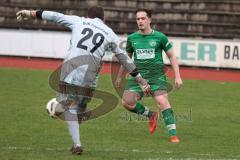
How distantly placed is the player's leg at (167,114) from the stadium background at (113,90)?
0.66 feet

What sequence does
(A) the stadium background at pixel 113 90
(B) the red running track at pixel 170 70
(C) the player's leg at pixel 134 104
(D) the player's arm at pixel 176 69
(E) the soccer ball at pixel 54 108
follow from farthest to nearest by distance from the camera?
(B) the red running track at pixel 170 70 < (C) the player's leg at pixel 134 104 < (D) the player's arm at pixel 176 69 < (A) the stadium background at pixel 113 90 < (E) the soccer ball at pixel 54 108

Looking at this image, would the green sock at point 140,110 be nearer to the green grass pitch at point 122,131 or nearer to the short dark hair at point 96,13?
the green grass pitch at point 122,131

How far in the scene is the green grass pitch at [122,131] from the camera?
9.86 m

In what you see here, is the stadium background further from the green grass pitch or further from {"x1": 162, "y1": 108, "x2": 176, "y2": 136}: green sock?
{"x1": 162, "y1": 108, "x2": 176, "y2": 136}: green sock

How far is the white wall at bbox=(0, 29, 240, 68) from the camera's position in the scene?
2683cm

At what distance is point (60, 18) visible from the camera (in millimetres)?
9578

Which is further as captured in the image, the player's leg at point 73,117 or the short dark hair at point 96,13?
the short dark hair at point 96,13

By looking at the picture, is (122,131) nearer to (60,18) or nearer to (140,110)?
(140,110)

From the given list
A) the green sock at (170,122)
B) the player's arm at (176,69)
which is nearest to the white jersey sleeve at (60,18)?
the player's arm at (176,69)

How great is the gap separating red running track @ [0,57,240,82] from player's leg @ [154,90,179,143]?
12.4 metres

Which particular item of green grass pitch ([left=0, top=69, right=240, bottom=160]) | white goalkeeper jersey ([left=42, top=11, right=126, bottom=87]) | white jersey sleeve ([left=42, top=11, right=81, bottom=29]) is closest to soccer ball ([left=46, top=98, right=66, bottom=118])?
white goalkeeper jersey ([left=42, top=11, right=126, bottom=87])

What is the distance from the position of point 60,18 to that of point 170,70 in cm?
1638

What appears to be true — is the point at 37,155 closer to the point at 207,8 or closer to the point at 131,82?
the point at 131,82

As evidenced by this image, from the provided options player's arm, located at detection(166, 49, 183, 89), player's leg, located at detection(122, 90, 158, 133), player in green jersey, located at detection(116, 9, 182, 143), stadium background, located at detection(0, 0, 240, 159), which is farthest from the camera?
player's leg, located at detection(122, 90, 158, 133)
